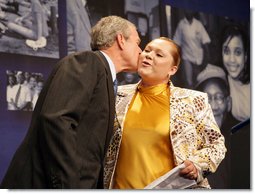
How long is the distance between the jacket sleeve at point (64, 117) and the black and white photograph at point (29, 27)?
0.81 metres

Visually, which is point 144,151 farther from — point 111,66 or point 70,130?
point 70,130

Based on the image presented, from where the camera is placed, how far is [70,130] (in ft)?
4.83

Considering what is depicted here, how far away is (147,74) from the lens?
205 cm

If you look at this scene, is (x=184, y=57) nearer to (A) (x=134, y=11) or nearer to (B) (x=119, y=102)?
(A) (x=134, y=11)

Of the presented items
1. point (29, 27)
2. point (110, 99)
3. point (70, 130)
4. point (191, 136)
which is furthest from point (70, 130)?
point (29, 27)

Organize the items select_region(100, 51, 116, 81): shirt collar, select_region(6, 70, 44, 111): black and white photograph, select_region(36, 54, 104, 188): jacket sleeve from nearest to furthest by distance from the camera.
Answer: select_region(36, 54, 104, 188): jacket sleeve
select_region(100, 51, 116, 81): shirt collar
select_region(6, 70, 44, 111): black and white photograph

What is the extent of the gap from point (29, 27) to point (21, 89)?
314mm

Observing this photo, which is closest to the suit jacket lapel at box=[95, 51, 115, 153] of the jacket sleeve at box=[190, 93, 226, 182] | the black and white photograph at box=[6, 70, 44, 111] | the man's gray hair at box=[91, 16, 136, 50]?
the man's gray hair at box=[91, 16, 136, 50]

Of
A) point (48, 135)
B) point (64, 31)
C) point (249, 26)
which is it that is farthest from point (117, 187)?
point (249, 26)

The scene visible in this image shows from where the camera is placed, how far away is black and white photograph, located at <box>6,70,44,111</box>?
227 cm

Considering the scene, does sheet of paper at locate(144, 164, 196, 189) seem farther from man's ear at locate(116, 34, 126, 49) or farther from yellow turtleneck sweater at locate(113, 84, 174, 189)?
man's ear at locate(116, 34, 126, 49)

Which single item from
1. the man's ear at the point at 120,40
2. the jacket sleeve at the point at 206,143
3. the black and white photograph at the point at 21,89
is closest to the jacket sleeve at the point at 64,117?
the man's ear at the point at 120,40

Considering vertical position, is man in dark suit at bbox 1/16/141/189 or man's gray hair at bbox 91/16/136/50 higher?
man's gray hair at bbox 91/16/136/50

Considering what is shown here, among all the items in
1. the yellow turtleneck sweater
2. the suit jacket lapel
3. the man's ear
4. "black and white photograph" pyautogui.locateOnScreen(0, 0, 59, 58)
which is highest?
"black and white photograph" pyautogui.locateOnScreen(0, 0, 59, 58)
